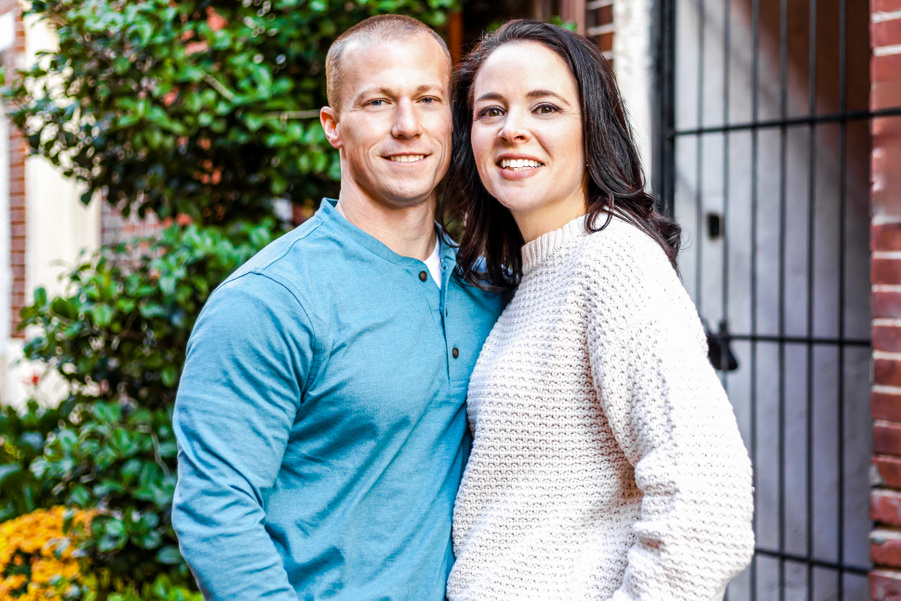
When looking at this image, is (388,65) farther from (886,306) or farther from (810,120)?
(810,120)

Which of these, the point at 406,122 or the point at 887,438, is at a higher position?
the point at 406,122

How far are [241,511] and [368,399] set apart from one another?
32cm

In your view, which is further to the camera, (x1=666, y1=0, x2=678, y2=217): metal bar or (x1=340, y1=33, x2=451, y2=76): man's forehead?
(x1=666, y1=0, x2=678, y2=217): metal bar

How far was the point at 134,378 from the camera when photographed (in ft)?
11.0

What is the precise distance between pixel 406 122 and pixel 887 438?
1.68 m

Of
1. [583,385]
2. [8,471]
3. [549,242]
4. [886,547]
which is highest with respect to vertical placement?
[549,242]

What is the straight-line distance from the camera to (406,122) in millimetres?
1792

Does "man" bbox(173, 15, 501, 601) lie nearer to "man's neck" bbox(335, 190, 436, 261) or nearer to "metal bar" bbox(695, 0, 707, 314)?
"man's neck" bbox(335, 190, 436, 261)

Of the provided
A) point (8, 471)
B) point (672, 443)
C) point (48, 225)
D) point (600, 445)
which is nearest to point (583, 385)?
point (600, 445)

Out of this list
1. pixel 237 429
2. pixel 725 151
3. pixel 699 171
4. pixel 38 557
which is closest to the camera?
pixel 237 429

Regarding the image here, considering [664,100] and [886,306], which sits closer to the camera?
[886,306]

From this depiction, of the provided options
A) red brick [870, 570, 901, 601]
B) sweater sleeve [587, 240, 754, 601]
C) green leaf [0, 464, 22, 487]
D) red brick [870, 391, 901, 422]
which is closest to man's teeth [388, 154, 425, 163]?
sweater sleeve [587, 240, 754, 601]

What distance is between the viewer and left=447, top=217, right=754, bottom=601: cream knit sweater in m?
1.33

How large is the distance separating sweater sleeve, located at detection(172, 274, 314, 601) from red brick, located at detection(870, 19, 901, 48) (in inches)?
74.1
